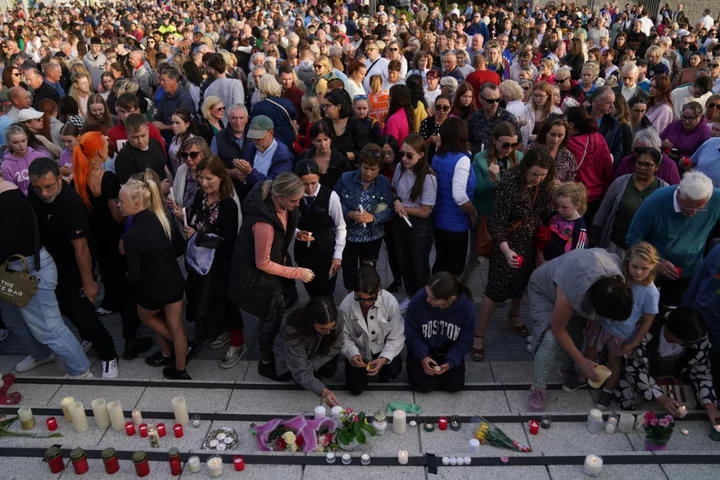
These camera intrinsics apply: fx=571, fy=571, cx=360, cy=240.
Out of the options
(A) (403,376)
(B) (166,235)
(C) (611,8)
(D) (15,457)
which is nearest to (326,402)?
(A) (403,376)

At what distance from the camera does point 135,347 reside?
4910mm

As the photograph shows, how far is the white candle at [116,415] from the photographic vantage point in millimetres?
3971

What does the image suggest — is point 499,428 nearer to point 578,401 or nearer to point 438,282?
point 578,401

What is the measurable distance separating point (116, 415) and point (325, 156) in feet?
9.04

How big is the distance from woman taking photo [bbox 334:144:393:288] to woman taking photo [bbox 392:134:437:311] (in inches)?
5.5

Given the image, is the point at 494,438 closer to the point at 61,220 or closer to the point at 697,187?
the point at 697,187

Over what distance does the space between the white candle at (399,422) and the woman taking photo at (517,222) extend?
3.66 feet

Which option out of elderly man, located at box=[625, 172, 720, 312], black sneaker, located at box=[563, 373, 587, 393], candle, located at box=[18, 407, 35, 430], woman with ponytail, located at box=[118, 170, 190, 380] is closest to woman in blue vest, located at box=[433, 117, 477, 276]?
elderly man, located at box=[625, 172, 720, 312]

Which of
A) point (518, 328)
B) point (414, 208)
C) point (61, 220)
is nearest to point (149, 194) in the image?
point (61, 220)

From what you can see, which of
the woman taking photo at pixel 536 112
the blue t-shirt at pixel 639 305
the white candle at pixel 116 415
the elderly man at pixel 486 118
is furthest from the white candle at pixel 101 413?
the woman taking photo at pixel 536 112

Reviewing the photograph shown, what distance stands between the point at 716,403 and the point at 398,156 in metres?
3.43

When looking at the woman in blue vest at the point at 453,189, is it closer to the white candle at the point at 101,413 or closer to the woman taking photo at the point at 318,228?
the woman taking photo at the point at 318,228

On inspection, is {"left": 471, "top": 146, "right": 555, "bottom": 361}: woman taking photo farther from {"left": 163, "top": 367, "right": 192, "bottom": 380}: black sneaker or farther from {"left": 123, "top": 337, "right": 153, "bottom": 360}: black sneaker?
{"left": 123, "top": 337, "right": 153, "bottom": 360}: black sneaker

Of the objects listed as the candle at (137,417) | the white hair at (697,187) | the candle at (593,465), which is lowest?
the candle at (137,417)
